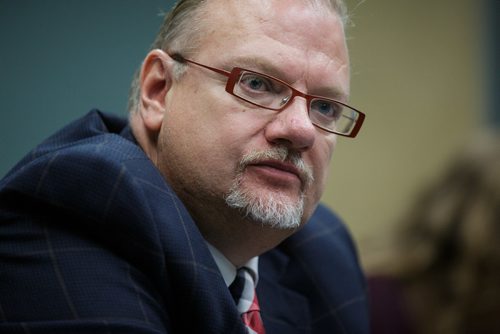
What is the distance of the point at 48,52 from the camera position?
1979 millimetres

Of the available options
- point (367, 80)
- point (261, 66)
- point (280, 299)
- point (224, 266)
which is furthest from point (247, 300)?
point (367, 80)

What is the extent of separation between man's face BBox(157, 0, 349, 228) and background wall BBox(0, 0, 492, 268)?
0.42 metres

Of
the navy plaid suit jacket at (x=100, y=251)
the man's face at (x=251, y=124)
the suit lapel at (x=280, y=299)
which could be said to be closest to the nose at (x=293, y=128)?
the man's face at (x=251, y=124)

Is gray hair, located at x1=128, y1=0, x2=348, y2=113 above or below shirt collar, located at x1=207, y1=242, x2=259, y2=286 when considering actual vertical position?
above

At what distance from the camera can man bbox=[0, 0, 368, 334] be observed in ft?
3.98

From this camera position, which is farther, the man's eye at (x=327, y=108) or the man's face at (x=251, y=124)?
the man's eye at (x=327, y=108)

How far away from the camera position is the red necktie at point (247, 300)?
1548 millimetres

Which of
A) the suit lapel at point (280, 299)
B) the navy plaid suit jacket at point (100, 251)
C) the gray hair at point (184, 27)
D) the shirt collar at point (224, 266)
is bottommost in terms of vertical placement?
the suit lapel at point (280, 299)

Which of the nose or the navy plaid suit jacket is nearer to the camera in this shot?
the navy plaid suit jacket

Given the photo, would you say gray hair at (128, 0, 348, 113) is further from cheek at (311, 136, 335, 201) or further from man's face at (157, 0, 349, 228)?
cheek at (311, 136, 335, 201)

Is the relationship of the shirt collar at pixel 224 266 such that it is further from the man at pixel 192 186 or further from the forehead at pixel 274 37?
the forehead at pixel 274 37

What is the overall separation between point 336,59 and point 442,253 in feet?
2.78

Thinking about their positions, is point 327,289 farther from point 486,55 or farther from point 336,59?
point 486,55

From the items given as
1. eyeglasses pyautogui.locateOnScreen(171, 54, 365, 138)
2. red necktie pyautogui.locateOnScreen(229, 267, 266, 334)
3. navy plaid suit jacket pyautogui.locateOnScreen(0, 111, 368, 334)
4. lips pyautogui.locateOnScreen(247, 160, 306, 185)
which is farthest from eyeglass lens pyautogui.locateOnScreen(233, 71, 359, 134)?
red necktie pyautogui.locateOnScreen(229, 267, 266, 334)
